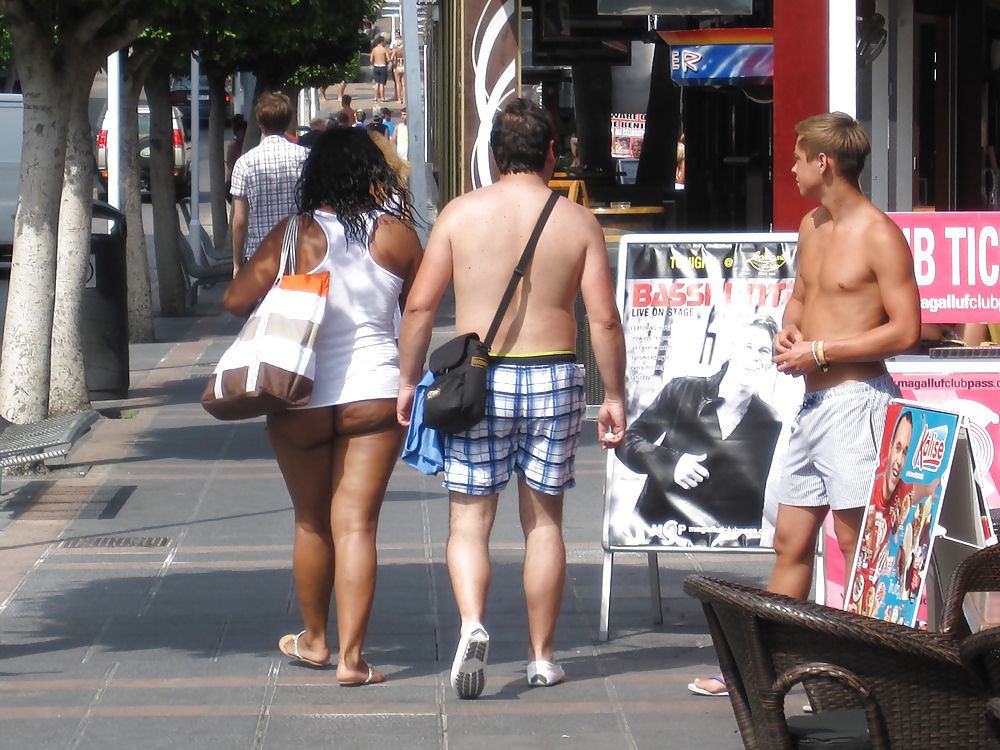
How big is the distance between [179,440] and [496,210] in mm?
4827

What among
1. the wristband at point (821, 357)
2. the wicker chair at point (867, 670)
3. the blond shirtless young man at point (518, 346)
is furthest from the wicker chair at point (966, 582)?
the blond shirtless young man at point (518, 346)

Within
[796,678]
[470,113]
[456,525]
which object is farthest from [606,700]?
[470,113]

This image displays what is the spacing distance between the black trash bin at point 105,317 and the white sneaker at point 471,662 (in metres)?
5.94

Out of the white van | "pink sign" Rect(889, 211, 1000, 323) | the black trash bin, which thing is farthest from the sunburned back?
the white van

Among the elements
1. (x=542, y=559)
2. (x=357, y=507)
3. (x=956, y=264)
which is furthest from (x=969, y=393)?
(x=357, y=507)

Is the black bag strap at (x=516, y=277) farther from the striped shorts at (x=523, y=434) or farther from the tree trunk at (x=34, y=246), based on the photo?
the tree trunk at (x=34, y=246)

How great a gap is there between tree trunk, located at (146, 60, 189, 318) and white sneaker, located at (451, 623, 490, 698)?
9.98 m

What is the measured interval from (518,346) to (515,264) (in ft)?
0.78

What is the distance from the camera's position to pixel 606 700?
4.40 metres

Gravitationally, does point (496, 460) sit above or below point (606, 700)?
above

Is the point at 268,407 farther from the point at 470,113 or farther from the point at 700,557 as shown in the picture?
the point at 470,113

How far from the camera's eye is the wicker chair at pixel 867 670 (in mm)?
2600

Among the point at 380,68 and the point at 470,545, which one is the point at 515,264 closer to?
the point at 470,545

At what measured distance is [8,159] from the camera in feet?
63.0
